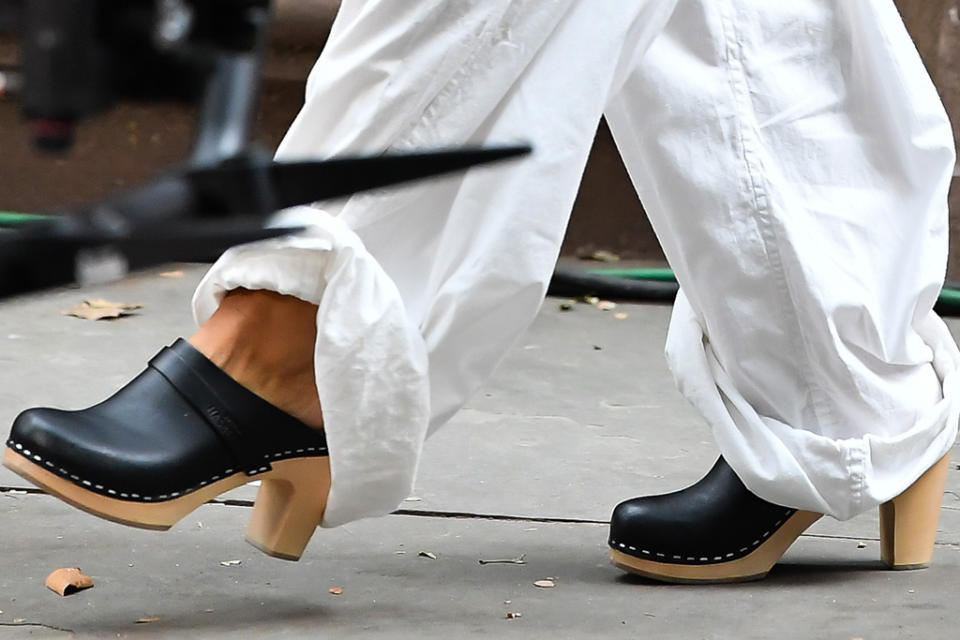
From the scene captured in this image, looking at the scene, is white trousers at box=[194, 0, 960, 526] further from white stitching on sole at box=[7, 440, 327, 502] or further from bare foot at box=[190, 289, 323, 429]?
white stitching on sole at box=[7, 440, 327, 502]

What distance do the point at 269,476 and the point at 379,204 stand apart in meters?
0.29

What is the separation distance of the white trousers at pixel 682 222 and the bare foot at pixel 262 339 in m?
0.03

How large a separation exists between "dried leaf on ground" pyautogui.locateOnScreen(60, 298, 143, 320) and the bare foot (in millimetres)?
1688

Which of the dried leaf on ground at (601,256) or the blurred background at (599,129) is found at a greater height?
the blurred background at (599,129)

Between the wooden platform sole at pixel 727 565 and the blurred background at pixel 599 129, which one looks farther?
the blurred background at pixel 599 129

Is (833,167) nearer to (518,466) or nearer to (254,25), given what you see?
(518,466)

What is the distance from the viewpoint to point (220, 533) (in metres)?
1.90

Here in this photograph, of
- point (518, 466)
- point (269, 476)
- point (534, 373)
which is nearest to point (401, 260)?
point (269, 476)

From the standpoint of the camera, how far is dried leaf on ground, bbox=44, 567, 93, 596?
1.63m

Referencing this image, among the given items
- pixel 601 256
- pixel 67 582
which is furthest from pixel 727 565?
pixel 601 256

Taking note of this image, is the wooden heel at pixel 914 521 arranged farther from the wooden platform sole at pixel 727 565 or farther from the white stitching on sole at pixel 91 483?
the white stitching on sole at pixel 91 483

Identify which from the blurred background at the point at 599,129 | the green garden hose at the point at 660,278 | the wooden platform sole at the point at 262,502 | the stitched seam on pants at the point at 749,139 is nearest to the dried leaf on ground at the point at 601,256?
the blurred background at the point at 599,129

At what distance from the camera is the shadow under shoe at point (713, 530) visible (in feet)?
5.82

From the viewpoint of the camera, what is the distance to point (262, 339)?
1536 millimetres
